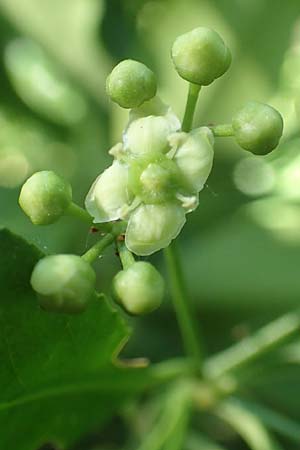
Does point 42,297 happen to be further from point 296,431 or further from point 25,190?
point 296,431

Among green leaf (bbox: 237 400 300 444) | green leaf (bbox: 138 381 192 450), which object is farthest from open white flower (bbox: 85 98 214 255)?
green leaf (bbox: 237 400 300 444)

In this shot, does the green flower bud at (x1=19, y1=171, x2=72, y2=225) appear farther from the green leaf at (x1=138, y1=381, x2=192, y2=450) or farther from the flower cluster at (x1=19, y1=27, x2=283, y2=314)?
the green leaf at (x1=138, y1=381, x2=192, y2=450)

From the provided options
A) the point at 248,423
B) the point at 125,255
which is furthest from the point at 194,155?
the point at 248,423

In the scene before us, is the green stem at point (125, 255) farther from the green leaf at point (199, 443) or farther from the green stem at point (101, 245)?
the green leaf at point (199, 443)

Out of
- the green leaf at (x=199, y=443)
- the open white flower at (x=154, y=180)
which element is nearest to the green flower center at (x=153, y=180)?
the open white flower at (x=154, y=180)

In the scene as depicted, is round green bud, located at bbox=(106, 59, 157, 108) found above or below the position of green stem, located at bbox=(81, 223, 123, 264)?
above

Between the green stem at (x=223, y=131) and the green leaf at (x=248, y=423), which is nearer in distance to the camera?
the green stem at (x=223, y=131)
